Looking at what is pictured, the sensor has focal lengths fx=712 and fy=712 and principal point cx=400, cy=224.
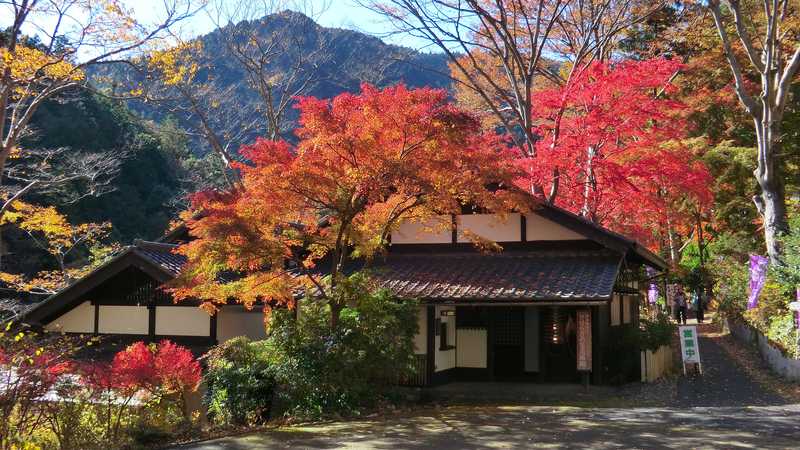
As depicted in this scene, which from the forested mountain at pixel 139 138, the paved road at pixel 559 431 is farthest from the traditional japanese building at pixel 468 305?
the forested mountain at pixel 139 138

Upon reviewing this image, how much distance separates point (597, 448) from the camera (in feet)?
29.2

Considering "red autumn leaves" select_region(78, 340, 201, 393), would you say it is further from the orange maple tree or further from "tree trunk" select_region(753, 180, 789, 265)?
"tree trunk" select_region(753, 180, 789, 265)

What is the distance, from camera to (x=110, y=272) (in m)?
16.8

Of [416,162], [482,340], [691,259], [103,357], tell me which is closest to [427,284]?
[482,340]

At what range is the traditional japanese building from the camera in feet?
49.7

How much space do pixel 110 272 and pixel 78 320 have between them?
1.87 meters

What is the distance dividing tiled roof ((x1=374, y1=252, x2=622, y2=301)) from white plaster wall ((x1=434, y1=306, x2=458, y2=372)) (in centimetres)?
93

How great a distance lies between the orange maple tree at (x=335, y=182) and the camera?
11680 mm

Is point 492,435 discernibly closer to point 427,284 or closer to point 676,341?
point 427,284

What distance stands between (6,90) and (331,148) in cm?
647

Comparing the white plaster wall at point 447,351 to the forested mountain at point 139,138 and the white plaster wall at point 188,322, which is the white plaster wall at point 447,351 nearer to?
the white plaster wall at point 188,322

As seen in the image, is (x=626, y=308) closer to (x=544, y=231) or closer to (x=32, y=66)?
(x=544, y=231)

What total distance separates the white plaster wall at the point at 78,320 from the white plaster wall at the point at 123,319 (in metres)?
0.28

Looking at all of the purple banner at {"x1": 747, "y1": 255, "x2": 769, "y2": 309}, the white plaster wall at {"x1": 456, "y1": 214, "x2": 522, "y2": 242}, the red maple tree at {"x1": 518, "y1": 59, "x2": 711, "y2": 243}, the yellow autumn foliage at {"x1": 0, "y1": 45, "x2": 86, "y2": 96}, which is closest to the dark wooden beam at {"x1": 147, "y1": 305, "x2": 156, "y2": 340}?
the yellow autumn foliage at {"x1": 0, "y1": 45, "x2": 86, "y2": 96}
